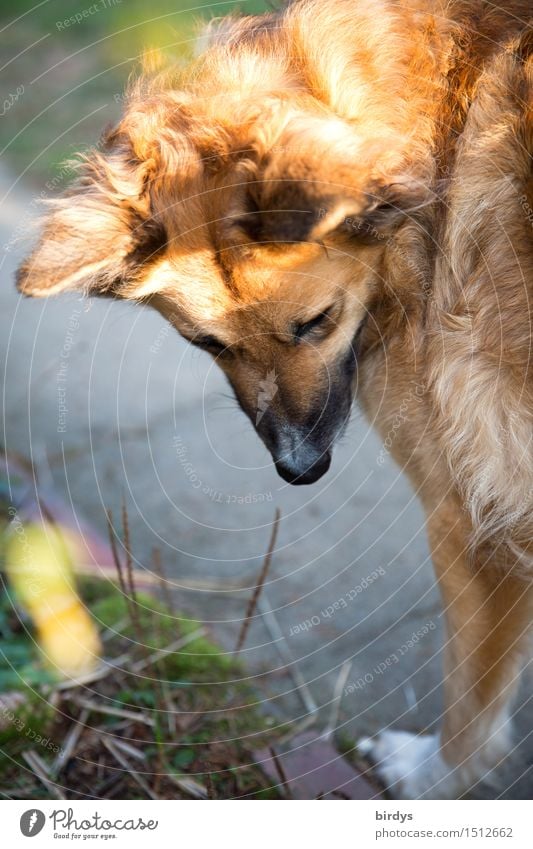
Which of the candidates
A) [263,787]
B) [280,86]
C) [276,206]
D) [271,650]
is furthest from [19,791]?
[280,86]

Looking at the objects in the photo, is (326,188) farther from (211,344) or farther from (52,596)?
(52,596)

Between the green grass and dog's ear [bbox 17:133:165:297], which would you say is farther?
the green grass

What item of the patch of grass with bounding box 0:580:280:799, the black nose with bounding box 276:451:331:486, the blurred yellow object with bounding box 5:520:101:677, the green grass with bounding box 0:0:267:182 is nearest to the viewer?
the black nose with bounding box 276:451:331:486

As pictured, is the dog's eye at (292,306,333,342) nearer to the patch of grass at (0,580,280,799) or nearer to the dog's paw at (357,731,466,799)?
the patch of grass at (0,580,280,799)

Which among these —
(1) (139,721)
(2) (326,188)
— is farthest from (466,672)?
(2) (326,188)

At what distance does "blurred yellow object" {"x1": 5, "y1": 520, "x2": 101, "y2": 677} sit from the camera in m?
2.13

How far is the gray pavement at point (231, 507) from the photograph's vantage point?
224 centimetres

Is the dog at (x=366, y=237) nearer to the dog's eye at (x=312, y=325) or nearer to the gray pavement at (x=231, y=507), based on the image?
the dog's eye at (x=312, y=325)

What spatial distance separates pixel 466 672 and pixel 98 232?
4.46ft

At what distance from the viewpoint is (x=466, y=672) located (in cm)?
185

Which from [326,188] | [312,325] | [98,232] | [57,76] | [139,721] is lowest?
[139,721]

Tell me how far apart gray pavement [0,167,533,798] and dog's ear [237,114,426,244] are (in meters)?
0.55

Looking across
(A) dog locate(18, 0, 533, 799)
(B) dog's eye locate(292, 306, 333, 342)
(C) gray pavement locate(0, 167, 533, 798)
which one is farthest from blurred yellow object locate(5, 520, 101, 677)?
(B) dog's eye locate(292, 306, 333, 342)

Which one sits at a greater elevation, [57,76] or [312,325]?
[57,76]
